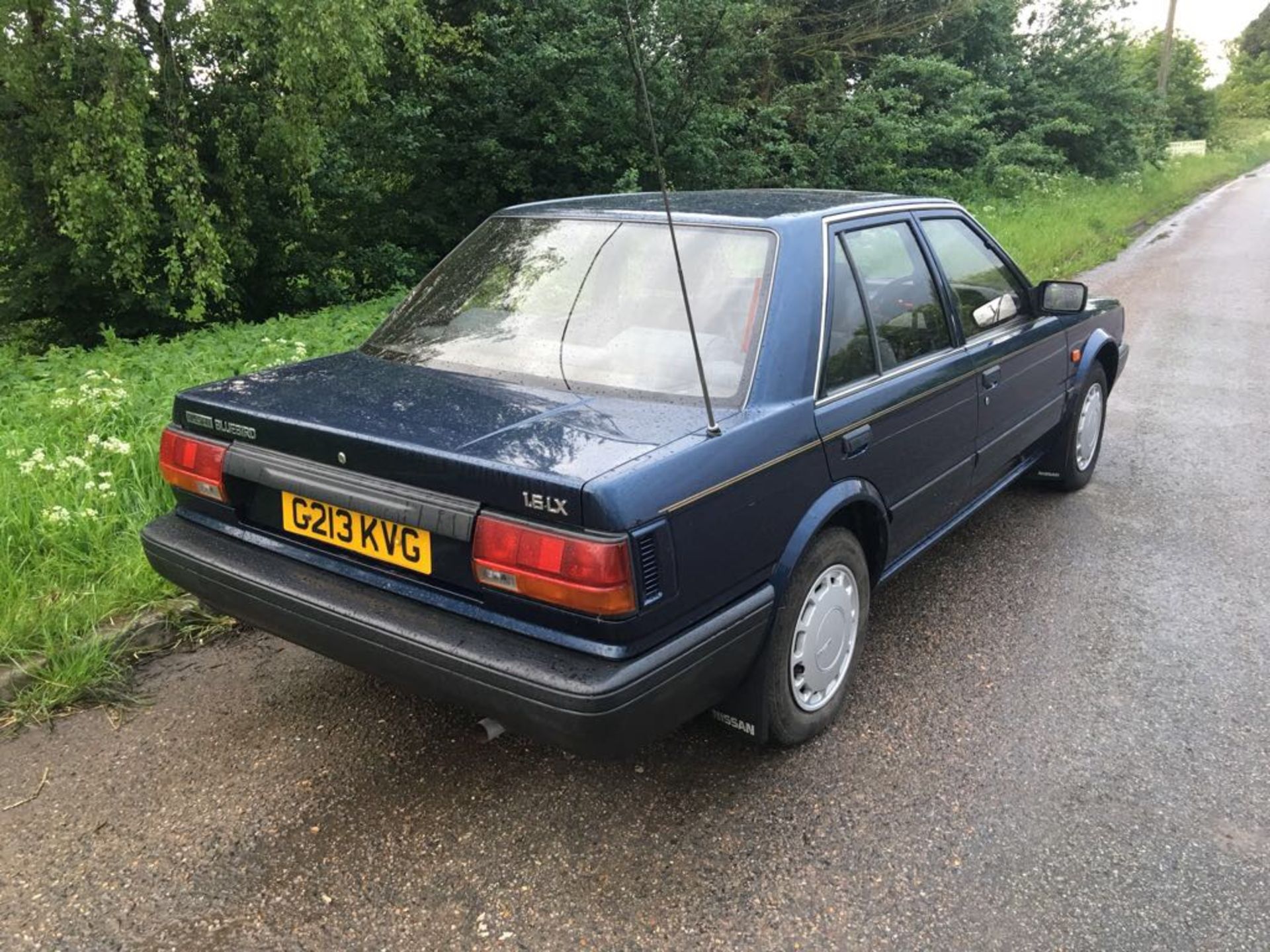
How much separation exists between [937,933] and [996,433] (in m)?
2.19

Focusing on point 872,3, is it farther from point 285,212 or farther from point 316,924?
point 316,924

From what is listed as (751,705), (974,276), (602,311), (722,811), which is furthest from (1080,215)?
(722,811)

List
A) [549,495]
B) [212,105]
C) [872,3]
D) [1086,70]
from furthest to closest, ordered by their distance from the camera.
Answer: [1086,70] < [872,3] < [212,105] < [549,495]

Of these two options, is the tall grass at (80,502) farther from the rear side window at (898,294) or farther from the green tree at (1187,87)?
the green tree at (1187,87)

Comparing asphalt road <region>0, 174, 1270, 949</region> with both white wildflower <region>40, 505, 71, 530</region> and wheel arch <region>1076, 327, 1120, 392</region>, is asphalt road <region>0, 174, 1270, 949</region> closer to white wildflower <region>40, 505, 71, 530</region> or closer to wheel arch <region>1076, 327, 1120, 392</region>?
white wildflower <region>40, 505, 71, 530</region>

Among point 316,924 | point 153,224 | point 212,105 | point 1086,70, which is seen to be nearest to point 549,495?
point 316,924

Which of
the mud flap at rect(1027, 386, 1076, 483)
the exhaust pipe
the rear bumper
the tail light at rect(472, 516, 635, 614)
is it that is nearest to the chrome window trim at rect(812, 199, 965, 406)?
the rear bumper

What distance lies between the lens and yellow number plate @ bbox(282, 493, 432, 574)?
2.31 metres

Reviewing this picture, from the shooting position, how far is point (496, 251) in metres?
3.21

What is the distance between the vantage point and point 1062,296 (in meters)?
3.95

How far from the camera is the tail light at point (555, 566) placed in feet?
6.66

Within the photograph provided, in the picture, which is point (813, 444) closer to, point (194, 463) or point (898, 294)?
point (898, 294)

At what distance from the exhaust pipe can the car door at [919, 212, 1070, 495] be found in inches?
84.2

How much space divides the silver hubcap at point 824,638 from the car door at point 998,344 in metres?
1.15
